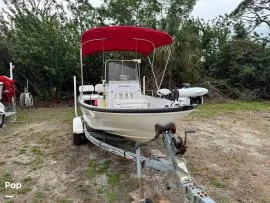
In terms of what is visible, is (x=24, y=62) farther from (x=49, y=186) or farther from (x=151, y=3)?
(x=49, y=186)

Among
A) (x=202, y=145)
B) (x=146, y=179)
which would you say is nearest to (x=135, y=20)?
(x=202, y=145)

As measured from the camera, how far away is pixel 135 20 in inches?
462

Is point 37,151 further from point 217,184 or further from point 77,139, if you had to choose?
point 217,184

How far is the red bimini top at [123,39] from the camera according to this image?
5055 millimetres

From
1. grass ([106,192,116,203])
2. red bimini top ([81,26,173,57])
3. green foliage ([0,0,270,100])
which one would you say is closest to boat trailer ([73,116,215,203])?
grass ([106,192,116,203])

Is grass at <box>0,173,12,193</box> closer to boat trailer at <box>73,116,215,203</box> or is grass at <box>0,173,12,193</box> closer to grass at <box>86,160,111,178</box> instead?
grass at <box>86,160,111,178</box>

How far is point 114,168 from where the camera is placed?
441 cm

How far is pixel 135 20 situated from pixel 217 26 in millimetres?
4447

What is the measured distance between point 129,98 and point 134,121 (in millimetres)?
2049

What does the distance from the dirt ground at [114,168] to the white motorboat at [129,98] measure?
1.80 feet

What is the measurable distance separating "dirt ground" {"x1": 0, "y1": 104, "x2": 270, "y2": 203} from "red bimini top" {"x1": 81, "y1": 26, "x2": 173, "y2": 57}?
6.06ft

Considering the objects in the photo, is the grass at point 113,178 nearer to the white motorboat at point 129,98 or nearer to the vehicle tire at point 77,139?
the white motorboat at point 129,98

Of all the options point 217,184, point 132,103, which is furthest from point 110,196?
point 132,103

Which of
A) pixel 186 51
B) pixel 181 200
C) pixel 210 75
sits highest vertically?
pixel 186 51
